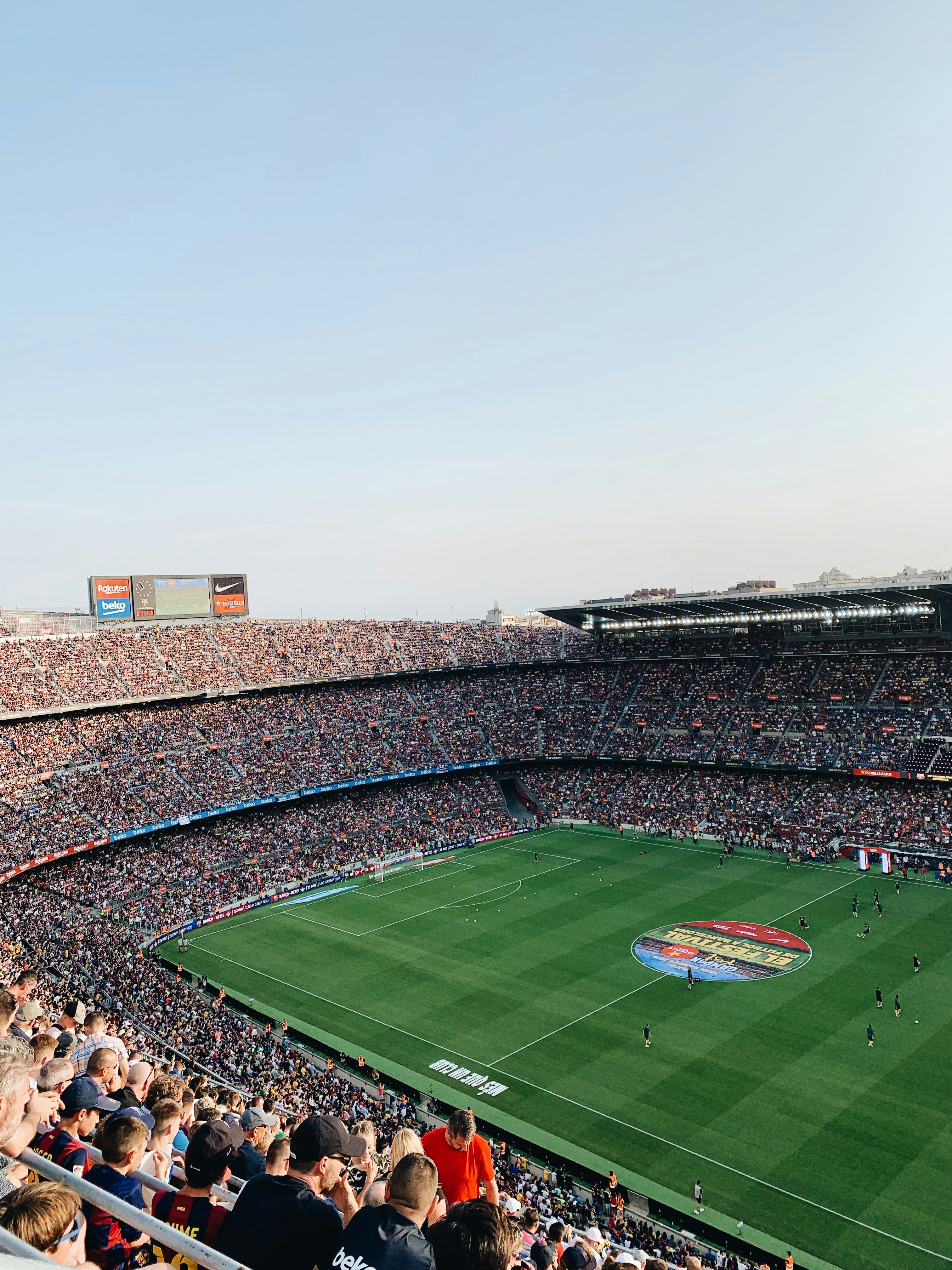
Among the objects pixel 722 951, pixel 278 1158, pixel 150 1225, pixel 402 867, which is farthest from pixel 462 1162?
pixel 402 867

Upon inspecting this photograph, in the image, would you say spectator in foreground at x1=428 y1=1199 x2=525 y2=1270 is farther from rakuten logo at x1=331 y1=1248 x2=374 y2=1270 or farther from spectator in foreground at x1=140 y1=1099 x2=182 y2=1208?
spectator in foreground at x1=140 y1=1099 x2=182 y2=1208

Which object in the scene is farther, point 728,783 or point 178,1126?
point 728,783

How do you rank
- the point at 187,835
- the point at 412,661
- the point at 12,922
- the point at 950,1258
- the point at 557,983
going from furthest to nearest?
the point at 412,661 < the point at 187,835 < the point at 12,922 < the point at 557,983 < the point at 950,1258

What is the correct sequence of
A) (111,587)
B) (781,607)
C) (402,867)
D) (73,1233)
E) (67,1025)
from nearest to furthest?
(73,1233) < (67,1025) < (402,867) < (781,607) < (111,587)

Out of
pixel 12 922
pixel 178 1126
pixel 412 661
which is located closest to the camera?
pixel 178 1126

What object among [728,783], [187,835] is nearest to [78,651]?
[187,835]

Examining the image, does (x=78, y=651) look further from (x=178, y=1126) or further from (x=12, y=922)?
(x=178, y=1126)

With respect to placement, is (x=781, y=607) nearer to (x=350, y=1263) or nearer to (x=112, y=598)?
(x=112, y=598)
